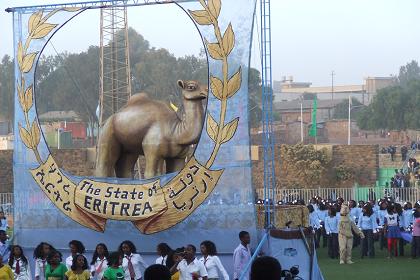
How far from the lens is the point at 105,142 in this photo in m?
21.5

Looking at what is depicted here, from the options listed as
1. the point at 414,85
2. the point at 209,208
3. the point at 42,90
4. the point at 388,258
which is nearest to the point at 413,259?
the point at 388,258

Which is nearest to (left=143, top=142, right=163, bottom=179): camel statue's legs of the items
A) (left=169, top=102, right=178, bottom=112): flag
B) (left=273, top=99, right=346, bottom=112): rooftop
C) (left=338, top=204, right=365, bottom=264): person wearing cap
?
(left=169, top=102, right=178, bottom=112): flag

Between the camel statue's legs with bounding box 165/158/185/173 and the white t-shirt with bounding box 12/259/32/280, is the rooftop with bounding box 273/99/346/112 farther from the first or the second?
the white t-shirt with bounding box 12/259/32/280

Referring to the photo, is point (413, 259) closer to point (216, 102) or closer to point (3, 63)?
point (216, 102)

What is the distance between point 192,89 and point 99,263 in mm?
4665

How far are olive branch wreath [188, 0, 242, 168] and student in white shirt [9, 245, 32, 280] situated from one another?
427 cm

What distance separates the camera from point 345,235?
25281 mm

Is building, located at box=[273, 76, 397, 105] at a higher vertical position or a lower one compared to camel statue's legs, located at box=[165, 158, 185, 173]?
higher

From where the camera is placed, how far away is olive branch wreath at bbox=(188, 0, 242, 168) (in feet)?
65.8

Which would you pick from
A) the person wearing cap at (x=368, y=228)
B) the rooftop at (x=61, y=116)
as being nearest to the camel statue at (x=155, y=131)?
the rooftop at (x=61, y=116)

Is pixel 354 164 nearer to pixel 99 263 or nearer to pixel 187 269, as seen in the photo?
pixel 99 263

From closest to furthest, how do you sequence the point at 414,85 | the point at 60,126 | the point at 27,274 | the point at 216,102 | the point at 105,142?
1. the point at 27,274
2. the point at 216,102
3. the point at 105,142
4. the point at 60,126
5. the point at 414,85

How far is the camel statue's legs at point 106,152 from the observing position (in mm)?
21453

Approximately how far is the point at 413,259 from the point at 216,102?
26.5 ft
